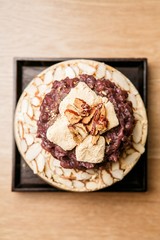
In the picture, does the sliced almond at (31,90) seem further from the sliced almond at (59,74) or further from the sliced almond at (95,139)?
the sliced almond at (95,139)

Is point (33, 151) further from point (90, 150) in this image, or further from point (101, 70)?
point (101, 70)

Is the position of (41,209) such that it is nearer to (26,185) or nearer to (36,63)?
(26,185)

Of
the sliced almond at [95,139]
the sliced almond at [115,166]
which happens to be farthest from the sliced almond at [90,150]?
the sliced almond at [115,166]

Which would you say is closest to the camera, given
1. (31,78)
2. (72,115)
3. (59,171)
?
(72,115)

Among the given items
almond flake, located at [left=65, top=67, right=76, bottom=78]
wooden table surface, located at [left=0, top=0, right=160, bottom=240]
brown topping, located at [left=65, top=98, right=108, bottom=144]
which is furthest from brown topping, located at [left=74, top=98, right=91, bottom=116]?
wooden table surface, located at [left=0, top=0, right=160, bottom=240]
